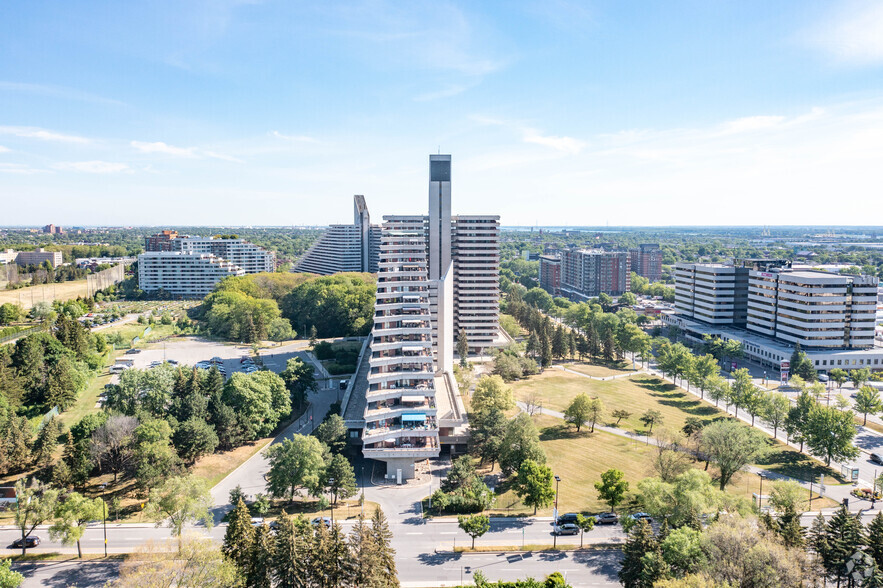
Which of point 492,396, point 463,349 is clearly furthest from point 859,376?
point 492,396

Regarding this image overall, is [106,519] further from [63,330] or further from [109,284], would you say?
[109,284]

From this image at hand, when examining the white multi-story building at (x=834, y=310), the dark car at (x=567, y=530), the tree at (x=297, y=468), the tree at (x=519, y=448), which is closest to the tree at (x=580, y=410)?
the tree at (x=519, y=448)

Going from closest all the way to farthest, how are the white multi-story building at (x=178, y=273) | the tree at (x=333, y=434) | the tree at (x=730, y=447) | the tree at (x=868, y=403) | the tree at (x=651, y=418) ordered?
the tree at (x=730, y=447) < the tree at (x=333, y=434) < the tree at (x=651, y=418) < the tree at (x=868, y=403) < the white multi-story building at (x=178, y=273)

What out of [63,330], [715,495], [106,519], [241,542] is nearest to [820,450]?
[715,495]

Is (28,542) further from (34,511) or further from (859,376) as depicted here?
(859,376)

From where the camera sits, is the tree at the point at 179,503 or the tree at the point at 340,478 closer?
the tree at the point at 179,503

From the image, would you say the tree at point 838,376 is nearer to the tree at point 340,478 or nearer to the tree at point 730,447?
the tree at point 730,447

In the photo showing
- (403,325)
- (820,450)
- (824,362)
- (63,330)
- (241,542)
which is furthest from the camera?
(824,362)
